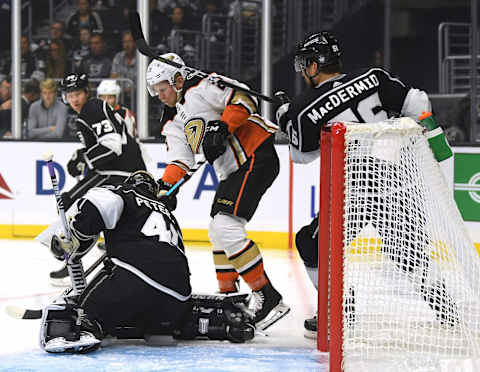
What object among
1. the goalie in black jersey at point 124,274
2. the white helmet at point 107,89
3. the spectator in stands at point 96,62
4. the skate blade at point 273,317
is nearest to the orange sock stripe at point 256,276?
the skate blade at point 273,317

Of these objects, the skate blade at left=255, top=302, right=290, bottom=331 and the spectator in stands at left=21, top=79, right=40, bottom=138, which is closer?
the skate blade at left=255, top=302, right=290, bottom=331

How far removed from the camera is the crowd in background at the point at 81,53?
623cm

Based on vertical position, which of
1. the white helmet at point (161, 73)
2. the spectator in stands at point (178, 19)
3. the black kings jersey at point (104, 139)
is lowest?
the black kings jersey at point (104, 139)

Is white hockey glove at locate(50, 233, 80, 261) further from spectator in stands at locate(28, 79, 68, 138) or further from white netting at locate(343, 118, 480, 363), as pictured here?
spectator in stands at locate(28, 79, 68, 138)

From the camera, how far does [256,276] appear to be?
10.9 ft

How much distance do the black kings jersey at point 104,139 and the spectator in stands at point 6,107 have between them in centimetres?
198

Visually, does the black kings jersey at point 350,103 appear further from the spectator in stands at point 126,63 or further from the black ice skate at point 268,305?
the spectator in stands at point 126,63

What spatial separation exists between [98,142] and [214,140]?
1.36 metres

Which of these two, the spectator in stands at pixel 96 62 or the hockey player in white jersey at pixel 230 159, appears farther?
the spectator in stands at pixel 96 62

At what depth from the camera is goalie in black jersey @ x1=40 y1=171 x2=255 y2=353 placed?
284cm

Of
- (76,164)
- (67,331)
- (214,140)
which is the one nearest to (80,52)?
(76,164)

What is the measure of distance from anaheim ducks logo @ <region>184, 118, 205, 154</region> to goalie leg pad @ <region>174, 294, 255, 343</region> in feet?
2.23

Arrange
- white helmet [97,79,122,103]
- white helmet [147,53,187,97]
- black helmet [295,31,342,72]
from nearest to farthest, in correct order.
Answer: black helmet [295,31,342,72] < white helmet [147,53,187,97] < white helmet [97,79,122,103]

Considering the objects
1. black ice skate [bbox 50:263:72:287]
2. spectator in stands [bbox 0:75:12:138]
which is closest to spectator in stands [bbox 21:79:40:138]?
spectator in stands [bbox 0:75:12:138]
